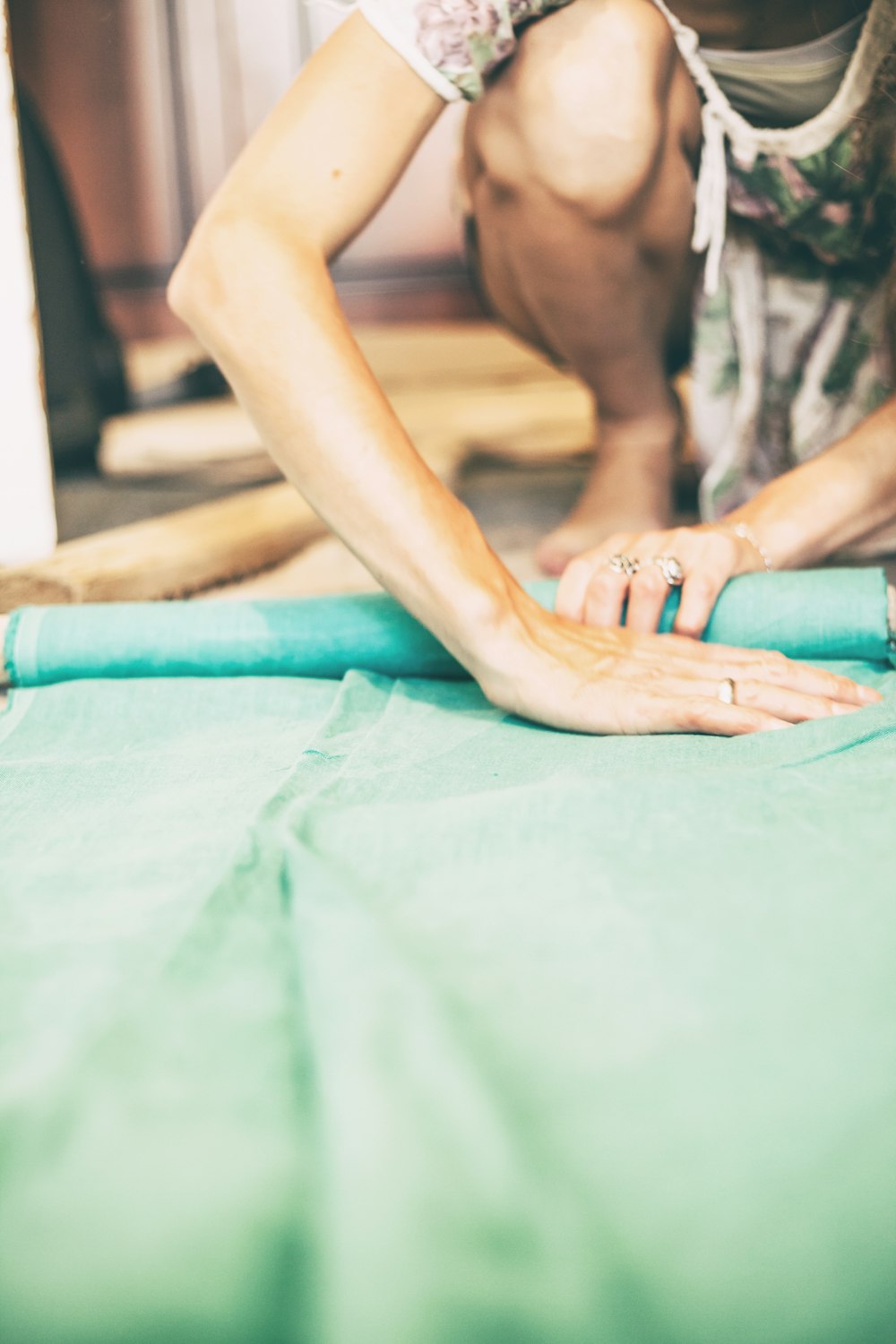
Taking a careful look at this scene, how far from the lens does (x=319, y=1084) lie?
0.34 m

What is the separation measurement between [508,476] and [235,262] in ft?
3.32

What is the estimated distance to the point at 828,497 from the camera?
87cm

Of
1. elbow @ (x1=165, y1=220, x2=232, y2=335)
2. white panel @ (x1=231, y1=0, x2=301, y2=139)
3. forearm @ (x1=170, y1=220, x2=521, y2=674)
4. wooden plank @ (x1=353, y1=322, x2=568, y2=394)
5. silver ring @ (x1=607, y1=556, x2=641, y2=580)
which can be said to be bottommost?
wooden plank @ (x1=353, y1=322, x2=568, y2=394)

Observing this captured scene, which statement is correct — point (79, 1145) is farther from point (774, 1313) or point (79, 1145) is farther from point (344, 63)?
point (344, 63)

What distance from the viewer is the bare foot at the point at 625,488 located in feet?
3.71

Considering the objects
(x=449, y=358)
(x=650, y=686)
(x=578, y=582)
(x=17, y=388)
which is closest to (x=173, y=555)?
(x=17, y=388)

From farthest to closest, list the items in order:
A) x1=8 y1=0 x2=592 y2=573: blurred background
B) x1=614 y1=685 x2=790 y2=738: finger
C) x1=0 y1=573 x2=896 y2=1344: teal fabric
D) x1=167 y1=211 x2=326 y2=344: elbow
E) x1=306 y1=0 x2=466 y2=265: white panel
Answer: x1=306 y1=0 x2=466 y2=265: white panel < x1=8 y1=0 x2=592 y2=573: blurred background < x1=167 y1=211 x2=326 y2=344: elbow < x1=614 y1=685 x2=790 y2=738: finger < x1=0 y1=573 x2=896 y2=1344: teal fabric

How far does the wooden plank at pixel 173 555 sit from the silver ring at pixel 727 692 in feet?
1.95

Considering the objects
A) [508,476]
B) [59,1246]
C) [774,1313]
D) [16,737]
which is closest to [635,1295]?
[774,1313]

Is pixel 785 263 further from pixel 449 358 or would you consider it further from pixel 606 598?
pixel 449 358

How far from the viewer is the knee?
91 centimetres

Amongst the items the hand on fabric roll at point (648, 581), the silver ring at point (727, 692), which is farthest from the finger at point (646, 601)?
the silver ring at point (727, 692)

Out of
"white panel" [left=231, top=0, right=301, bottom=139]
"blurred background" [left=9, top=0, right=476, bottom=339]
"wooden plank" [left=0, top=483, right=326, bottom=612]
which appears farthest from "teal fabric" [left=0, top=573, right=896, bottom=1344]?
"white panel" [left=231, top=0, right=301, bottom=139]

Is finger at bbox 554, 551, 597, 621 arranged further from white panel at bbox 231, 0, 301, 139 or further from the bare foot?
white panel at bbox 231, 0, 301, 139
